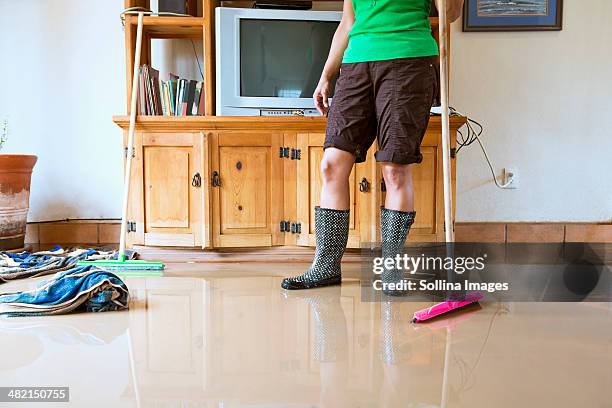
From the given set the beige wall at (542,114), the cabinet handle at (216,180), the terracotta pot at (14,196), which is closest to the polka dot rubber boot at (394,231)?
the cabinet handle at (216,180)

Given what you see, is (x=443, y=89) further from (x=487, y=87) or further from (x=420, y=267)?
(x=487, y=87)

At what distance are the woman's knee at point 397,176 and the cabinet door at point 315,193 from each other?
72cm

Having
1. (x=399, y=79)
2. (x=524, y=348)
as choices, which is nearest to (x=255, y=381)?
(x=524, y=348)

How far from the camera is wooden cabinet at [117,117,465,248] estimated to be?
97.7 inches

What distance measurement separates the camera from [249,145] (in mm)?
2500

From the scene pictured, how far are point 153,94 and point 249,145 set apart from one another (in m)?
0.49

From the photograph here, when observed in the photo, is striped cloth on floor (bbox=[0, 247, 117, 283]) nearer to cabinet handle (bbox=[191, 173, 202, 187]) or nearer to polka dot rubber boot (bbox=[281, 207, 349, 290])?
cabinet handle (bbox=[191, 173, 202, 187])

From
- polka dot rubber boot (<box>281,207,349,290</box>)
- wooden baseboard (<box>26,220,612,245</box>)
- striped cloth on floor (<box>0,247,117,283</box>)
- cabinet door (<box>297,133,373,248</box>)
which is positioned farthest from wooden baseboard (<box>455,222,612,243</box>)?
striped cloth on floor (<box>0,247,117,283</box>)

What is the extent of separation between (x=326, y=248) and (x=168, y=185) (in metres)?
0.94

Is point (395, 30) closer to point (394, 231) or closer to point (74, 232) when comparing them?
point (394, 231)

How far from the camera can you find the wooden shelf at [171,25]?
2.53 meters

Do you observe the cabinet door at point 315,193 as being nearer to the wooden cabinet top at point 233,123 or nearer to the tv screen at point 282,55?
the wooden cabinet top at point 233,123

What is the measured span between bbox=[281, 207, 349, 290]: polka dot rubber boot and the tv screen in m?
0.93

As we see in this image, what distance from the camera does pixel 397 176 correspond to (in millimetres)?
1740
